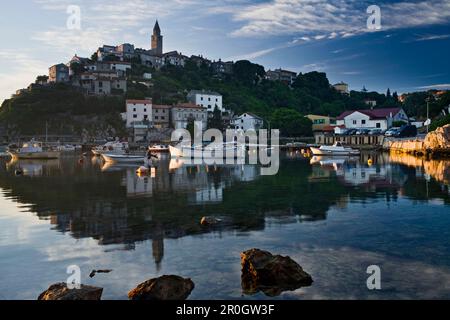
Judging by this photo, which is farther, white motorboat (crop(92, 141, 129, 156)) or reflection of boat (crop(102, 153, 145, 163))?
white motorboat (crop(92, 141, 129, 156))

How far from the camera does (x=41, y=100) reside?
120 metres

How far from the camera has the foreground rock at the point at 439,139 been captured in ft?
198

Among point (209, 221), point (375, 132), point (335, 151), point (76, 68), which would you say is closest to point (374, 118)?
point (375, 132)

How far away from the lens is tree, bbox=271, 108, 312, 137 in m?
114

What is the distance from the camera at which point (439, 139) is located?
202 feet

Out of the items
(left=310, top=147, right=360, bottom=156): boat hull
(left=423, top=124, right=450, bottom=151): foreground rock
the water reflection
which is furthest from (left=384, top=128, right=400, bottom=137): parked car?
the water reflection

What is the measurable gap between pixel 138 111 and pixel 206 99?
77.9 feet

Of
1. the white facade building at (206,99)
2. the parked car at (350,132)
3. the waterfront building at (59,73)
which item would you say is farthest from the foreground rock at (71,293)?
the waterfront building at (59,73)

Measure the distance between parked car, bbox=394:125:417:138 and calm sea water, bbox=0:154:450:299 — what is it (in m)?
63.8

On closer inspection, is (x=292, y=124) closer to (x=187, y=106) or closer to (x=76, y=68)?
(x=187, y=106)

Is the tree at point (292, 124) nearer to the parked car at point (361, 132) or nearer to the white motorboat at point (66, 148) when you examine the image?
the parked car at point (361, 132)

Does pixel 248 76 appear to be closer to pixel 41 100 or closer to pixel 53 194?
pixel 41 100

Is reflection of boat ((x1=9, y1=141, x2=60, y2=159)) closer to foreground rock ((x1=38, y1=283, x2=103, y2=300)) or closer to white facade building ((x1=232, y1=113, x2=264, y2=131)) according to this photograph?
white facade building ((x1=232, y1=113, x2=264, y2=131))
